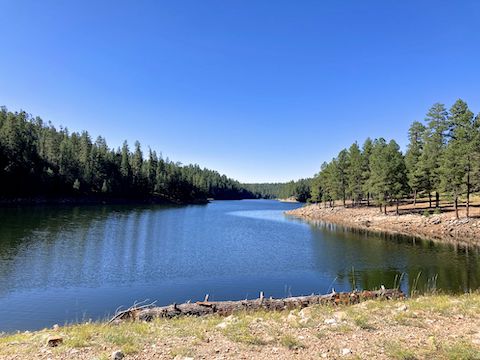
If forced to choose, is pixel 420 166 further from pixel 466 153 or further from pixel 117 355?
pixel 117 355

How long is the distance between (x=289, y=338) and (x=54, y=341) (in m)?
6.61

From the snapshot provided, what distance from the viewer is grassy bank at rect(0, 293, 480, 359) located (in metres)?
8.91

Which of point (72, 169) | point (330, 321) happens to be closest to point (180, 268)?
point (330, 321)

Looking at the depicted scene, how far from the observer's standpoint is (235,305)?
52.7 ft

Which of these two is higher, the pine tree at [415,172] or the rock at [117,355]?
the pine tree at [415,172]

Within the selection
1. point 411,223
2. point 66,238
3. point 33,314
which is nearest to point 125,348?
point 33,314

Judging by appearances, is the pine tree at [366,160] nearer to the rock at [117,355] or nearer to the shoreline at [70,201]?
the rock at [117,355]

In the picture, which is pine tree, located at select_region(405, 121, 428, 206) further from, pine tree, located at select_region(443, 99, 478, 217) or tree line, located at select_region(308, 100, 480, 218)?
pine tree, located at select_region(443, 99, 478, 217)

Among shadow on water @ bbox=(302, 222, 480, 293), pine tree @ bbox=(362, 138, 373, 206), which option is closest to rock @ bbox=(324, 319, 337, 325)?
shadow on water @ bbox=(302, 222, 480, 293)

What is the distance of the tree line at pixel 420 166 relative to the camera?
51250 mm

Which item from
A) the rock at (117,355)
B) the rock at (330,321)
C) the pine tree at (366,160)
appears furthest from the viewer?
the pine tree at (366,160)

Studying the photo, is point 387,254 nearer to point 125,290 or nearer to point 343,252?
point 343,252

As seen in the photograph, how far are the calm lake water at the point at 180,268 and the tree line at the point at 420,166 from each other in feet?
48.3

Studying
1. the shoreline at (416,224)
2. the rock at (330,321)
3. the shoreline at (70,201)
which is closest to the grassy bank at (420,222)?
the shoreline at (416,224)
